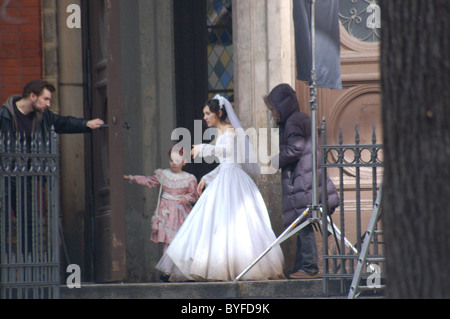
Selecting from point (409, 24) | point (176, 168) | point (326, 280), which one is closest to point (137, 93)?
point (176, 168)

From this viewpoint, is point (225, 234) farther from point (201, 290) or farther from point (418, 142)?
point (418, 142)

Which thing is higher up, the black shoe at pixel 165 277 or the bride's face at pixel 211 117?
the bride's face at pixel 211 117

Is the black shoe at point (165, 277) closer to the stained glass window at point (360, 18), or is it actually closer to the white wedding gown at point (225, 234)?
the white wedding gown at point (225, 234)

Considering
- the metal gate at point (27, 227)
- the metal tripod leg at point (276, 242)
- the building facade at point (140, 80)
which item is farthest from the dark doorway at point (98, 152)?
the metal gate at point (27, 227)

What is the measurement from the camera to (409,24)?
452 centimetres

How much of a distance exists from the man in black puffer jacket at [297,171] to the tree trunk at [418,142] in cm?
514

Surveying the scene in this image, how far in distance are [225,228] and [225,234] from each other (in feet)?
0.19

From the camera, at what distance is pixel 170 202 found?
420 inches

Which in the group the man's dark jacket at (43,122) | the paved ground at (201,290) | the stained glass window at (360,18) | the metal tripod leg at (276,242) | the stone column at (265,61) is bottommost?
the paved ground at (201,290)

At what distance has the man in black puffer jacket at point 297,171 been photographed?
9.72m

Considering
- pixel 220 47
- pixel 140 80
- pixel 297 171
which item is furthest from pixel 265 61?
pixel 220 47
